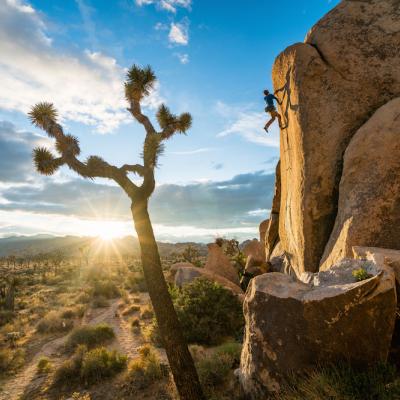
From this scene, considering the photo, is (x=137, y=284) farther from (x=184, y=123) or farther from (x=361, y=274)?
(x=361, y=274)

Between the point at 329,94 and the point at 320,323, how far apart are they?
21.4 feet

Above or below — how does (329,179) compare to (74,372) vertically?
above

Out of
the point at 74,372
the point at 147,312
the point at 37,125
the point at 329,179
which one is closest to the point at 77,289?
the point at 147,312

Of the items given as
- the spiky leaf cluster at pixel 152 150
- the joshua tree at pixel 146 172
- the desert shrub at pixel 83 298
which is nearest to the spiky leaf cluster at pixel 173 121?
the joshua tree at pixel 146 172

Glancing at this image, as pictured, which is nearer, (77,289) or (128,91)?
(128,91)

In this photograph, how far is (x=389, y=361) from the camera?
4.48m

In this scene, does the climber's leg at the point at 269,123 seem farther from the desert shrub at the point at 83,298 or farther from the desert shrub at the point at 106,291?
the desert shrub at the point at 106,291

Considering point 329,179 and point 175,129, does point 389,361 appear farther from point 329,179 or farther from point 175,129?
point 175,129

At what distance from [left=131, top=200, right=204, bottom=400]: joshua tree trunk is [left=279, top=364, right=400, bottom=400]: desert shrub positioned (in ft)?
10.0

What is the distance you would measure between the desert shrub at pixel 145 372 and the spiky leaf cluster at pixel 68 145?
6794 mm

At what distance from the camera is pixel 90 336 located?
13.3 meters

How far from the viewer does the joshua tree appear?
22.6 ft

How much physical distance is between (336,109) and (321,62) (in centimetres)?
156

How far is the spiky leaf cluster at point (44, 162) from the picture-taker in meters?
9.47
